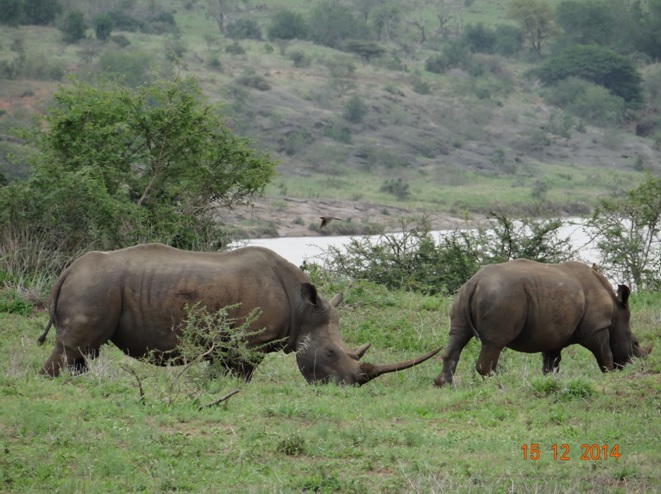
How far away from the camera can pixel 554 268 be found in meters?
12.1

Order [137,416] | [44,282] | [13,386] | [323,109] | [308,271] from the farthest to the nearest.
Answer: [323,109] → [308,271] → [44,282] → [13,386] → [137,416]

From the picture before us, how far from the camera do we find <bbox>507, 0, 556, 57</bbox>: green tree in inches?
3575

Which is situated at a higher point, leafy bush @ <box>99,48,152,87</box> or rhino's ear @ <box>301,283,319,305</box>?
rhino's ear @ <box>301,283,319,305</box>

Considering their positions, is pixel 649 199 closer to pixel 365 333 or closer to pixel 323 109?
pixel 365 333

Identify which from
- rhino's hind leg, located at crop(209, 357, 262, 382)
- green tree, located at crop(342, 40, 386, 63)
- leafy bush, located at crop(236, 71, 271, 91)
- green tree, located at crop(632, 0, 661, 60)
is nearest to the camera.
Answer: rhino's hind leg, located at crop(209, 357, 262, 382)

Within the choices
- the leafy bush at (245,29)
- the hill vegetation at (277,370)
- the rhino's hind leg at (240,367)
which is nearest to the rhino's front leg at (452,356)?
the hill vegetation at (277,370)

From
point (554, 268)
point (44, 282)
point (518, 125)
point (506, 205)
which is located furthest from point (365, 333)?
point (518, 125)

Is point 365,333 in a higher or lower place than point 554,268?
lower

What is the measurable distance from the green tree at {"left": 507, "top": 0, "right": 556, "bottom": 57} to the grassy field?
270 ft

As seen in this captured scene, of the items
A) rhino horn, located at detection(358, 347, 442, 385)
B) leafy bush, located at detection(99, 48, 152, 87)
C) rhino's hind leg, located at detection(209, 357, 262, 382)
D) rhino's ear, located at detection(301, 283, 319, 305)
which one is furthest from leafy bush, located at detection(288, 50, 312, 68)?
rhino horn, located at detection(358, 347, 442, 385)

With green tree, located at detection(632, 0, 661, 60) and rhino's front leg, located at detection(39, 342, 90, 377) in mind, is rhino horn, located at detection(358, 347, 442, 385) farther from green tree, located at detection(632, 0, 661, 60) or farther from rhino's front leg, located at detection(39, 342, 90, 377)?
green tree, located at detection(632, 0, 661, 60)

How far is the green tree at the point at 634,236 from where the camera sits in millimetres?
20609

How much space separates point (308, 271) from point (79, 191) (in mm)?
3623
